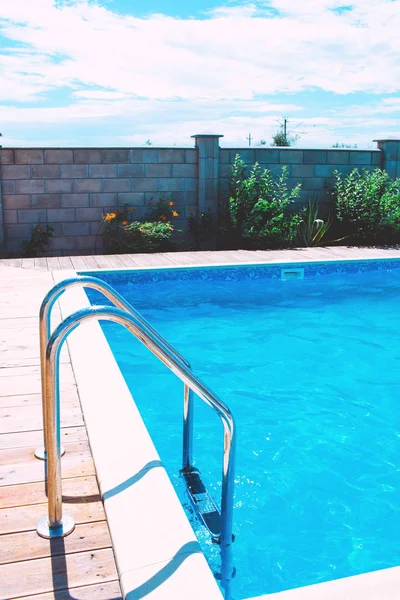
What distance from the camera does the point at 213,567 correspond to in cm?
Result: 252

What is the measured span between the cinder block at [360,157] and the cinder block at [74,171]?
4.60 m

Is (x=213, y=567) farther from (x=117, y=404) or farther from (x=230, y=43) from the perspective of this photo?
(x=230, y=43)

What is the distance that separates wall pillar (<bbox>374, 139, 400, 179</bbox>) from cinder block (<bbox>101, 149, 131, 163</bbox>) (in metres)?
4.51

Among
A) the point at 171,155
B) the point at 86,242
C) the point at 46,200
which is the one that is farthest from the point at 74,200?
the point at 171,155

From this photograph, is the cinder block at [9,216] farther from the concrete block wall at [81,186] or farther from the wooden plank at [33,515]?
the wooden plank at [33,515]

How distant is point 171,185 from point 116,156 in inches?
38.8

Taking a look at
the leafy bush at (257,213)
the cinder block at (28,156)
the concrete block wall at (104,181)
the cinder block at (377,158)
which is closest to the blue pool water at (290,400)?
the leafy bush at (257,213)

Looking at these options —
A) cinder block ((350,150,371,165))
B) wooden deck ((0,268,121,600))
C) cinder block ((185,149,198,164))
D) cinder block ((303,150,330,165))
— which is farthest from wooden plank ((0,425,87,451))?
cinder block ((350,150,371,165))

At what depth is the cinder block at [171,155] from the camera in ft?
30.6

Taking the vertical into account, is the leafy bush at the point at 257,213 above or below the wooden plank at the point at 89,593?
above

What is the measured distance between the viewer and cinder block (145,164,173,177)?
9.34 m

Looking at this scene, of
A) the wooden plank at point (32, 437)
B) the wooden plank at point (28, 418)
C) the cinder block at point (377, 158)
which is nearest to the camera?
the wooden plank at point (32, 437)

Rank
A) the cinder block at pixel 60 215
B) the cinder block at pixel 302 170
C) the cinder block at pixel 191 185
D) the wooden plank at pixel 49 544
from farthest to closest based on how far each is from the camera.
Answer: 1. the cinder block at pixel 302 170
2. the cinder block at pixel 191 185
3. the cinder block at pixel 60 215
4. the wooden plank at pixel 49 544

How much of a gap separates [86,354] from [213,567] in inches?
70.9
